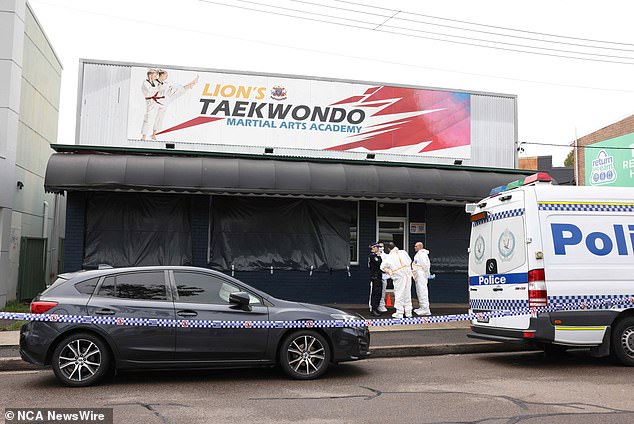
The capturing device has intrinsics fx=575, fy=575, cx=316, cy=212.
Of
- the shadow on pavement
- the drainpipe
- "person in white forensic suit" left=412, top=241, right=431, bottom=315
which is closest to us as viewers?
the shadow on pavement

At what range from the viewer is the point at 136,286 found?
7.41 m

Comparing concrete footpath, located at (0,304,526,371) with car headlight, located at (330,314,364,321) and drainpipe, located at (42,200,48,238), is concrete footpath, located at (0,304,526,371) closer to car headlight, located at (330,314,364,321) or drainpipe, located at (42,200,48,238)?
car headlight, located at (330,314,364,321)

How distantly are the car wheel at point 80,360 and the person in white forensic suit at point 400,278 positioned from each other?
758 cm

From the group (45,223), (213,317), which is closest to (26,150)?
(45,223)

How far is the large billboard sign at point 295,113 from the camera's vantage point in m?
15.4

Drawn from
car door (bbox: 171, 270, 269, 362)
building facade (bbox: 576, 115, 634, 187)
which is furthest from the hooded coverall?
building facade (bbox: 576, 115, 634, 187)

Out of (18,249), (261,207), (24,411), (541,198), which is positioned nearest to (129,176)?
(261,207)

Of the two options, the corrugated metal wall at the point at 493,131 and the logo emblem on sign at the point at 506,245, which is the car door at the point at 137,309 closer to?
the logo emblem on sign at the point at 506,245

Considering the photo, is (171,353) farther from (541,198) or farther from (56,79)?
(56,79)

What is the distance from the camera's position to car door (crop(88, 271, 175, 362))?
7.07 metres

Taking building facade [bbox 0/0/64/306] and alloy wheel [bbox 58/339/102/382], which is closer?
alloy wheel [bbox 58/339/102/382]

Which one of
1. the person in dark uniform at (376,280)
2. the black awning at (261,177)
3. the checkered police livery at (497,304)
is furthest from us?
the person in dark uniform at (376,280)

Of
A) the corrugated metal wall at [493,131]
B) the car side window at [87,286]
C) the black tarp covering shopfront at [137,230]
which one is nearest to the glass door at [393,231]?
the corrugated metal wall at [493,131]

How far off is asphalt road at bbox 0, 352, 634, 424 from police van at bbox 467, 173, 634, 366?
575 mm
